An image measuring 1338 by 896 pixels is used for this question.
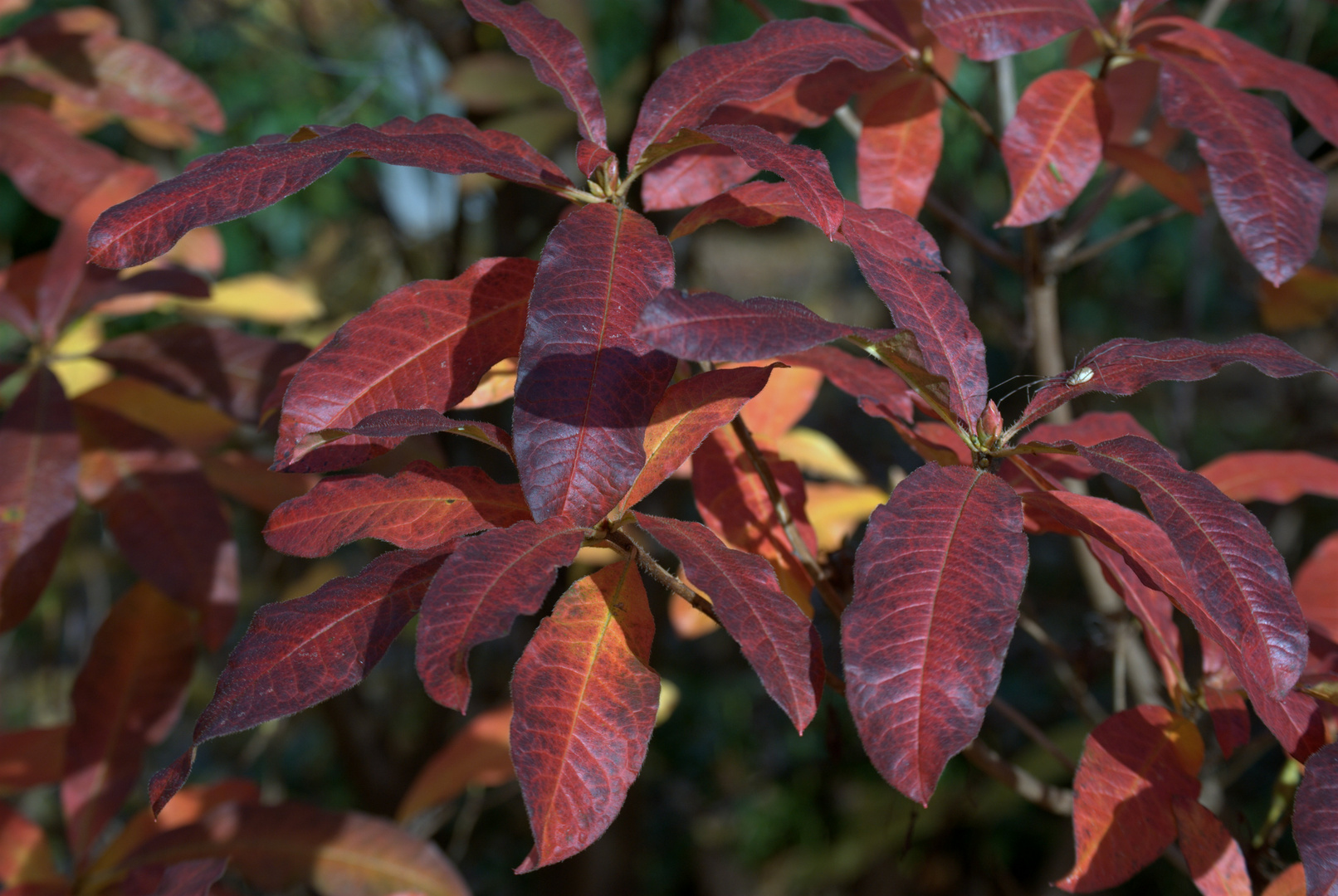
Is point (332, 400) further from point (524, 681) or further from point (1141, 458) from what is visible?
point (1141, 458)

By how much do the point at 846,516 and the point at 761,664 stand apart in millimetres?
571

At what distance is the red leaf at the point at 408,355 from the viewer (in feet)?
1.94

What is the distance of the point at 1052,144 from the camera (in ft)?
2.56

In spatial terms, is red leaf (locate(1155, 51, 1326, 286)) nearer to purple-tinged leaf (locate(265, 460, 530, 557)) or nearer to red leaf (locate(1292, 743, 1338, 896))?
red leaf (locate(1292, 743, 1338, 896))

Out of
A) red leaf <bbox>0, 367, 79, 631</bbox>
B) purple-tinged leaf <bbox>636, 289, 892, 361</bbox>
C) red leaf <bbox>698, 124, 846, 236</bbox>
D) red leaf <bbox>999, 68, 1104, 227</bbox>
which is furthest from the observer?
red leaf <bbox>0, 367, 79, 631</bbox>

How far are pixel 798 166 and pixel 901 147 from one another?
34 cm

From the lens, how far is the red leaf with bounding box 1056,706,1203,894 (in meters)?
0.61

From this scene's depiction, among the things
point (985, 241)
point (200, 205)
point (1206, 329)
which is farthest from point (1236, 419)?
point (200, 205)

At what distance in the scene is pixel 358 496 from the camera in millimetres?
600

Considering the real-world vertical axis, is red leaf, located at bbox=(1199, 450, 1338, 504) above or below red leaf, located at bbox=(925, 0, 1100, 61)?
below

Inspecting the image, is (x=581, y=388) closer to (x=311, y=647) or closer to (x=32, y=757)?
(x=311, y=647)

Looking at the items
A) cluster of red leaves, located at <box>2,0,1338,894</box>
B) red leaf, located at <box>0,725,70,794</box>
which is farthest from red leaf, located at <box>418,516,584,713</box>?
red leaf, located at <box>0,725,70,794</box>

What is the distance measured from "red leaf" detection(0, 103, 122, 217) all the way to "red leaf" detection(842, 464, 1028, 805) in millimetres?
1029

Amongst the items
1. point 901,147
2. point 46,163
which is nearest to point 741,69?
point 901,147
